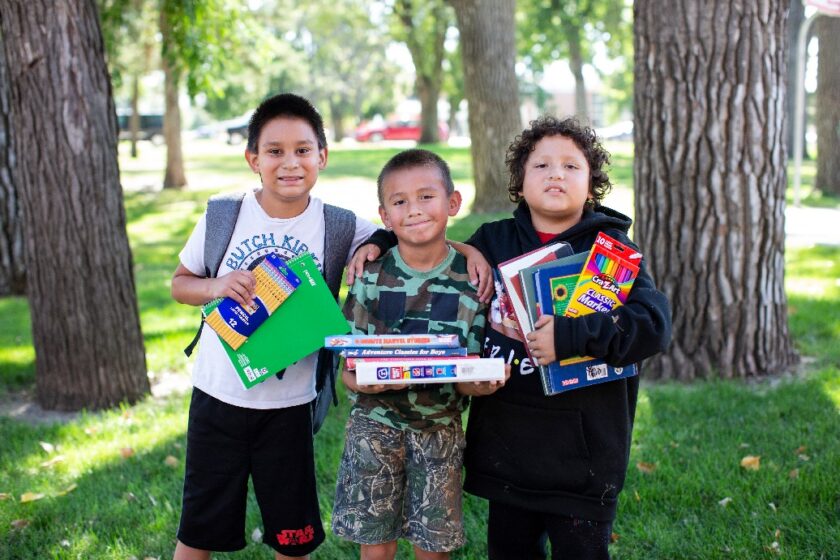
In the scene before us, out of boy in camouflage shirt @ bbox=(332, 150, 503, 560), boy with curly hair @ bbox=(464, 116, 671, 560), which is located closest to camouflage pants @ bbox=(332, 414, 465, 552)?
boy in camouflage shirt @ bbox=(332, 150, 503, 560)

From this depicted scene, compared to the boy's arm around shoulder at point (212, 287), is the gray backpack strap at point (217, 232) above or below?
above

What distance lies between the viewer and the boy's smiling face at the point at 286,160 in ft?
8.88

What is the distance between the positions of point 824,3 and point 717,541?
525cm

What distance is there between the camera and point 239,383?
2.74m

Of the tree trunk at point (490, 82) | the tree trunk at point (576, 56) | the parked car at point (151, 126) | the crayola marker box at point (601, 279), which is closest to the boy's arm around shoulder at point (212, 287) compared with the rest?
the crayola marker box at point (601, 279)

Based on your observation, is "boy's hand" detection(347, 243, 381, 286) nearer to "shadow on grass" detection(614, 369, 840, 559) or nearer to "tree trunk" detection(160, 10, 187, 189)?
"shadow on grass" detection(614, 369, 840, 559)

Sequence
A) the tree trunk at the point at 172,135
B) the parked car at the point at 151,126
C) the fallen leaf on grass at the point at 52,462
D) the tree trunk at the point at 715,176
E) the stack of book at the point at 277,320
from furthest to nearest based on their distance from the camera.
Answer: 1. the parked car at the point at 151,126
2. the tree trunk at the point at 172,135
3. the tree trunk at the point at 715,176
4. the fallen leaf on grass at the point at 52,462
5. the stack of book at the point at 277,320

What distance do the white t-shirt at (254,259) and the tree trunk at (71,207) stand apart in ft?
7.40

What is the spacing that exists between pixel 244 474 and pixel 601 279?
4.30 feet

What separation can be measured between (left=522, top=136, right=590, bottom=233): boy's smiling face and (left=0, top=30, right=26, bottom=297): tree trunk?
18.5 feet

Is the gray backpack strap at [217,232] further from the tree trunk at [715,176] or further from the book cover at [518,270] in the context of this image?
the tree trunk at [715,176]

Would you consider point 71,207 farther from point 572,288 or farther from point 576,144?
point 572,288

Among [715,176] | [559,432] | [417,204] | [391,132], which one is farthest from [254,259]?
[391,132]

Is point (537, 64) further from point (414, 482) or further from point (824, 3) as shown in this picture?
point (414, 482)
